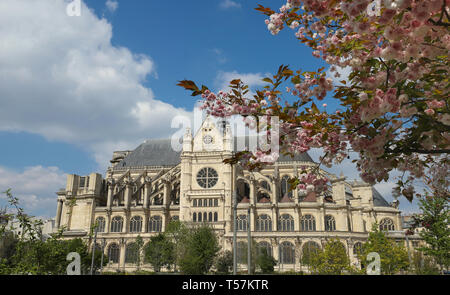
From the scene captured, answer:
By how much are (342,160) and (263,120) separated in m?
2.48

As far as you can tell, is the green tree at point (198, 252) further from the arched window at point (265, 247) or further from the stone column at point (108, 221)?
the stone column at point (108, 221)

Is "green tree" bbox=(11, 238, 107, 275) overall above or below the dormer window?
below

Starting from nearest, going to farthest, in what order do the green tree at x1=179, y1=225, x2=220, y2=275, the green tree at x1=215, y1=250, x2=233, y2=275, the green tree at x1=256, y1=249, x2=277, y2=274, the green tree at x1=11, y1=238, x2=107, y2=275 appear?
the green tree at x1=11, y1=238, x2=107, y2=275
the green tree at x1=179, y1=225, x2=220, y2=275
the green tree at x1=215, y1=250, x2=233, y2=275
the green tree at x1=256, y1=249, x2=277, y2=274

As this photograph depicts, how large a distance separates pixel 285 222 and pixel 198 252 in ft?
49.9

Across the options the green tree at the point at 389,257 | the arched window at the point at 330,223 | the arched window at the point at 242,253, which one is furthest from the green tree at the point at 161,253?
the green tree at the point at 389,257

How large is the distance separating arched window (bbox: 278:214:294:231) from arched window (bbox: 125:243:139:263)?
65.5 ft

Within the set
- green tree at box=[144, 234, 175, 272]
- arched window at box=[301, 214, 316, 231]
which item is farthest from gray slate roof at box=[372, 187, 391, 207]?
green tree at box=[144, 234, 175, 272]

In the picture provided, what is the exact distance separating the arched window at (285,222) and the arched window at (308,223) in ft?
4.84

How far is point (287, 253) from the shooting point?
40.9 metres

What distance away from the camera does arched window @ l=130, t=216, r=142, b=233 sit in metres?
48.9

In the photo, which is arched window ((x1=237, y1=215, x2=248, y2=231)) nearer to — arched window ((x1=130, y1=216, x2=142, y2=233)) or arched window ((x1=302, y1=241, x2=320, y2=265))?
arched window ((x1=302, y1=241, x2=320, y2=265))

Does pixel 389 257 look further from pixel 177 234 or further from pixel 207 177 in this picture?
pixel 207 177

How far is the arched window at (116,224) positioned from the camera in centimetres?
4962
